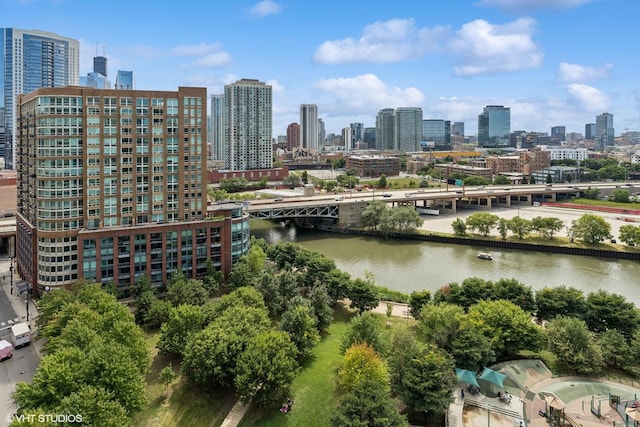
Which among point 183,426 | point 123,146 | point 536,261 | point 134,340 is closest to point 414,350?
point 183,426

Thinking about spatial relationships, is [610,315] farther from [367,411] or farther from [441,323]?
[367,411]

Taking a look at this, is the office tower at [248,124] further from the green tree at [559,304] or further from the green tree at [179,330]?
the green tree at [559,304]

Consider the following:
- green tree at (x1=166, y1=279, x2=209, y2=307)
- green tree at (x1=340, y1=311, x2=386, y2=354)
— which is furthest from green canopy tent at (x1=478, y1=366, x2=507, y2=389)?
green tree at (x1=166, y1=279, x2=209, y2=307)

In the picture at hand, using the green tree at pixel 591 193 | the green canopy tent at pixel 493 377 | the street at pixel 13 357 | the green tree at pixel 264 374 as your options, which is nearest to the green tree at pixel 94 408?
the green tree at pixel 264 374

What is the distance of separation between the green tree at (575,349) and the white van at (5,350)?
2538 centimetres

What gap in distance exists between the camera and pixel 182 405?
60.9 ft

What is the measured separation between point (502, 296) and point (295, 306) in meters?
11.7

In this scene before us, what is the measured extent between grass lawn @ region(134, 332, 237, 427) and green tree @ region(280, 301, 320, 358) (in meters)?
3.70

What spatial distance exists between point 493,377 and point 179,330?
46.0ft

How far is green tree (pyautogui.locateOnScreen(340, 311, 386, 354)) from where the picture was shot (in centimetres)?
2014

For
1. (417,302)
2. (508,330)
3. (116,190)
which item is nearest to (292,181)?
(116,190)

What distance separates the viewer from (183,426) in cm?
1728

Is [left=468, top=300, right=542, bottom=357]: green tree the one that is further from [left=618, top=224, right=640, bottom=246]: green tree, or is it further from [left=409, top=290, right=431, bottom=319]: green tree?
[left=618, top=224, right=640, bottom=246]: green tree

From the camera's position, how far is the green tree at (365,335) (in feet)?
66.1
